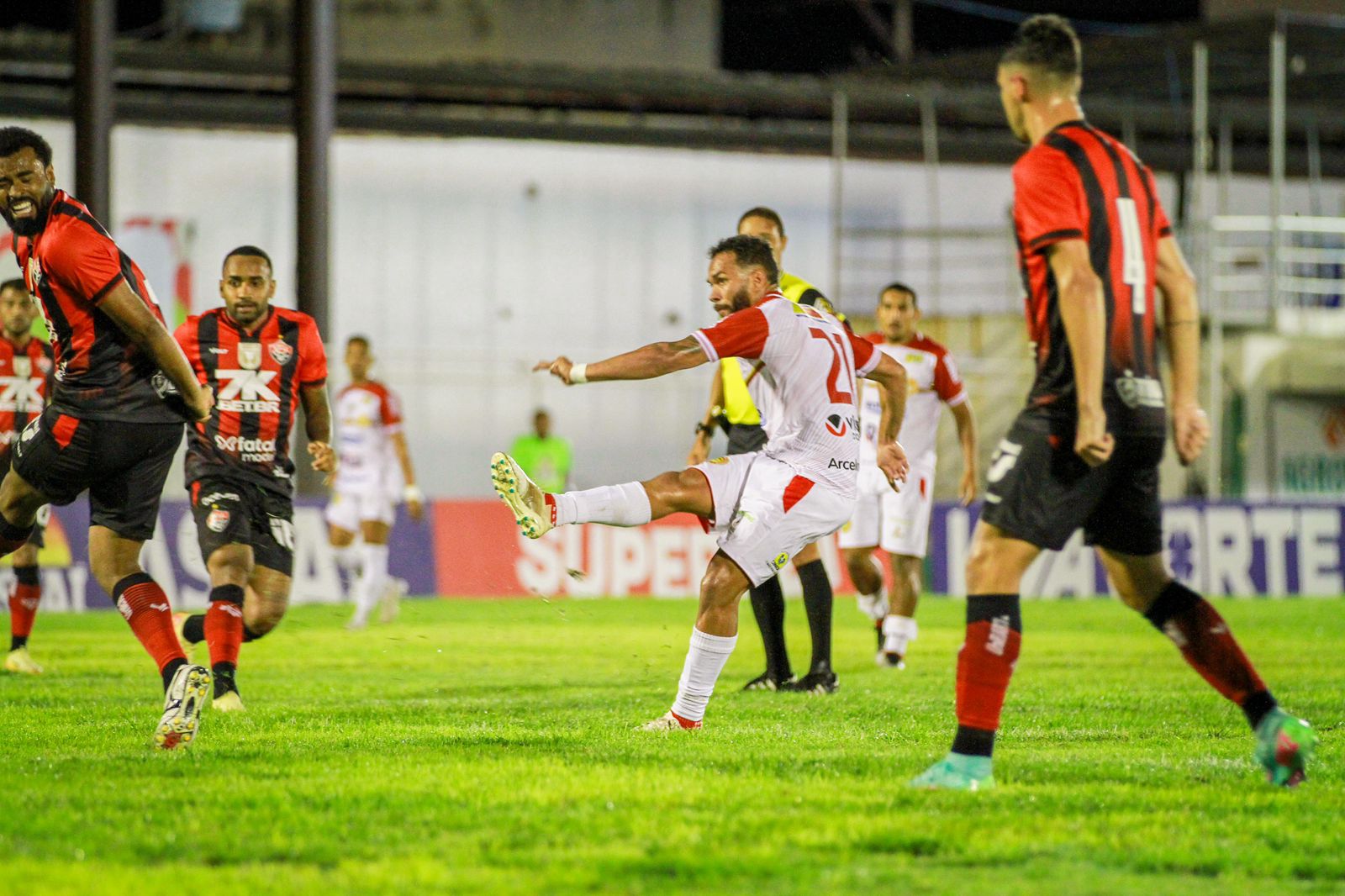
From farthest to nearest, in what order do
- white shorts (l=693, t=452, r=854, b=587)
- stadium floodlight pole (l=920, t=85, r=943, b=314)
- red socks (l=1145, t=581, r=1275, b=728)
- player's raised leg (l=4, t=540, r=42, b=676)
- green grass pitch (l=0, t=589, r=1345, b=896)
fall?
stadium floodlight pole (l=920, t=85, r=943, b=314), player's raised leg (l=4, t=540, r=42, b=676), white shorts (l=693, t=452, r=854, b=587), red socks (l=1145, t=581, r=1275, b=728), green grass pitch (l=0, t=589, r=1345, b=896)

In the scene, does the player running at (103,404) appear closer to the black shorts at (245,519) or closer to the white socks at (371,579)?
the black shorts at (245,519)

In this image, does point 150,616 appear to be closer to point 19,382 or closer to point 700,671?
point 700,671

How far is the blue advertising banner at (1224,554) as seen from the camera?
19.5 m

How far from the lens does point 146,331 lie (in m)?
6.42

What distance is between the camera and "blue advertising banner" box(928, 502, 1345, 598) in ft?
63.8

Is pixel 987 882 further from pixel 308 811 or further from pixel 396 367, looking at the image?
pixel 396 367

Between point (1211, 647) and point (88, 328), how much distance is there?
4257 millimetres

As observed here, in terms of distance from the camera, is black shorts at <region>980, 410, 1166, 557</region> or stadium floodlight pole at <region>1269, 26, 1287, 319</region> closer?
black shorts at <region>980, 410, 1166, 557</region>

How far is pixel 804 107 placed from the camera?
29.1 meters

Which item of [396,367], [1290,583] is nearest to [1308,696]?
[1290,583]

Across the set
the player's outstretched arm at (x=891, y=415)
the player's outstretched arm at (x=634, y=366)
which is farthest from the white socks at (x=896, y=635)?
the player's outstretched arm at (x=634, y=366)

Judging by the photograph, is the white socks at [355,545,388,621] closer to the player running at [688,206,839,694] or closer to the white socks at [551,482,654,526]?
the player running at [688,206,839,694]

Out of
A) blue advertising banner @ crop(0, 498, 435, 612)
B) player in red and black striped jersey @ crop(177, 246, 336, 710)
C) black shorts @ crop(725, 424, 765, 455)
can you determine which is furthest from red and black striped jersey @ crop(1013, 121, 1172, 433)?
blue advertising banner @ crop(0, 498, 435, 612)

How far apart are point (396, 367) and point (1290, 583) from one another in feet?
38.8
